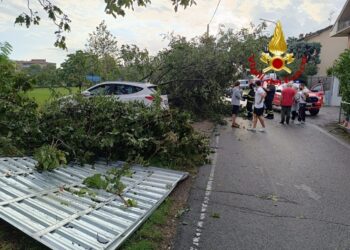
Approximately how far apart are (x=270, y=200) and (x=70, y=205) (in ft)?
10.9

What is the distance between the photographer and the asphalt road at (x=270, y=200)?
4.76 metres

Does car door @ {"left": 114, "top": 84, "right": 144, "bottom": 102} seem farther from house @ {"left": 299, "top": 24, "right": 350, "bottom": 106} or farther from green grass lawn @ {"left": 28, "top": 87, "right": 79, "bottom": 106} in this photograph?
house @ {"left": 299, "top": 24, "right": 350, "bottom": 106}

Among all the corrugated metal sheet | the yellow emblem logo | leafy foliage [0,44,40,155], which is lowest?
the corrugated metal sheet

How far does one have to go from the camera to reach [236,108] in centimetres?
1500

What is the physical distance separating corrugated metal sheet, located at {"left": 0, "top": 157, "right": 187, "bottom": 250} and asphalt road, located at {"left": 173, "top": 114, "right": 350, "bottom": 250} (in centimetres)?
64

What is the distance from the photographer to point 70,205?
15.9 ft

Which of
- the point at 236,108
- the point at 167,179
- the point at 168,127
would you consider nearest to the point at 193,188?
the point at 167,179

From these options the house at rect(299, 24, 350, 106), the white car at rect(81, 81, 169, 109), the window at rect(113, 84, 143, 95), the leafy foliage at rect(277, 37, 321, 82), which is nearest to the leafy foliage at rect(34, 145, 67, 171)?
the white car at rect(81, 81, 169, 109)

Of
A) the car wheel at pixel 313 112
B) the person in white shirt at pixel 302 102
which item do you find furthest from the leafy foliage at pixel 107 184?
the car wheel at pixel 313 112

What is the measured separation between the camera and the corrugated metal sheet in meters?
4.04

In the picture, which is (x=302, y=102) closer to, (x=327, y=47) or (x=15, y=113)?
(x=15, y=113)

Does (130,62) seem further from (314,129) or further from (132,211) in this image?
(132,211)

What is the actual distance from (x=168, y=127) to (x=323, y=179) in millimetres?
3468

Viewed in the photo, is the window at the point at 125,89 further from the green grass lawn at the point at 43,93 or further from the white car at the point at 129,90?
the green grass lawn at the point at 43,93
